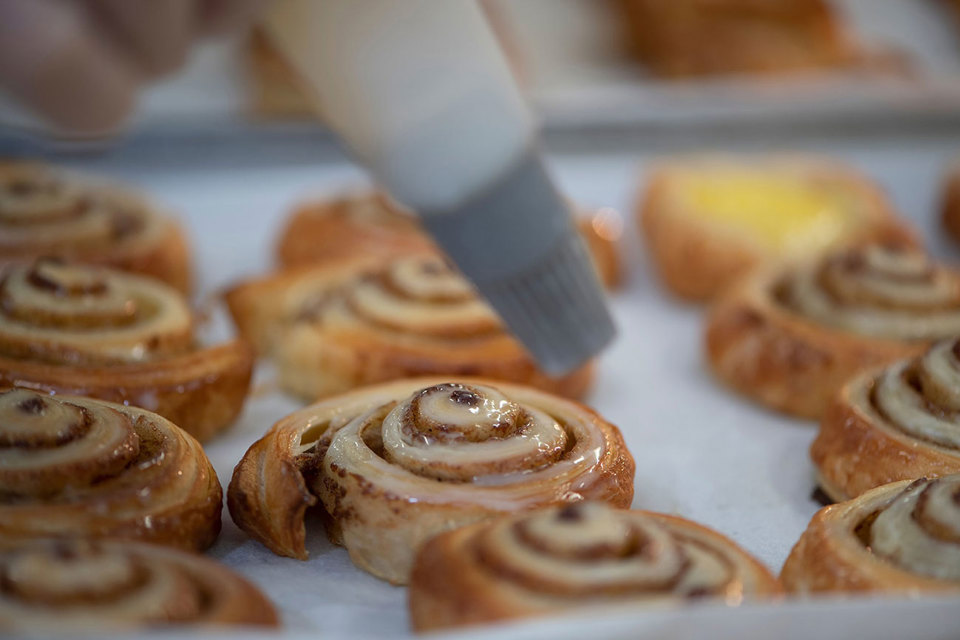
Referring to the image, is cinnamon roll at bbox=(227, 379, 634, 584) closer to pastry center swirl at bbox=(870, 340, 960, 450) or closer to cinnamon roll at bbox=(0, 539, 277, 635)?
cinnamon roll at bbox=(0, 539, 277, 635)

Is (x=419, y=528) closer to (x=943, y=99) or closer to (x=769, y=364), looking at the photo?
(x=769, y=364)

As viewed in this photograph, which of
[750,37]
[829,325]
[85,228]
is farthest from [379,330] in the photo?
[750,37]

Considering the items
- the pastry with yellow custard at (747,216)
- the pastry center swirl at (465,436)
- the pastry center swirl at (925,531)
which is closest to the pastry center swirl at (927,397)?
the pastry center swirl at (925,531)

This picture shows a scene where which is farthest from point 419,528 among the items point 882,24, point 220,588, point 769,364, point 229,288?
point 882,24

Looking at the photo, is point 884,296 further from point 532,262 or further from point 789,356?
point 532,262

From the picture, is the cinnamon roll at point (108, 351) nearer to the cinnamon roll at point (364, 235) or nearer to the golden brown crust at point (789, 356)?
the cinnamon roll at point (364, 235)

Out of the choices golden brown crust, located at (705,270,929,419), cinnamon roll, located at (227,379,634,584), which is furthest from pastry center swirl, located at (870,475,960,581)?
golden brown crust, located at (705,270,929,419)
